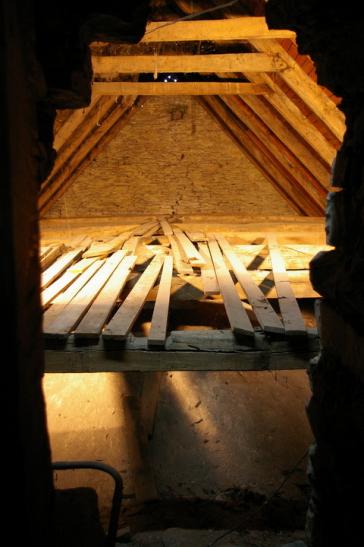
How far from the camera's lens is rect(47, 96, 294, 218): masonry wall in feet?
25.9

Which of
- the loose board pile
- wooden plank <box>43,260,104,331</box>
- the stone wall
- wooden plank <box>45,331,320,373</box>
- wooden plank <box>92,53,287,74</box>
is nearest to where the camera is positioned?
the stone wall

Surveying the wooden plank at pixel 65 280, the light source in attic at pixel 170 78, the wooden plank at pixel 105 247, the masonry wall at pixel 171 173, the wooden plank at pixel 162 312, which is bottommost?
the wooden plank at pixel 162 312

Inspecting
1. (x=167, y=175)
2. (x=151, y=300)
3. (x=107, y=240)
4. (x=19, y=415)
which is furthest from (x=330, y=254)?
(x=167, y=175)

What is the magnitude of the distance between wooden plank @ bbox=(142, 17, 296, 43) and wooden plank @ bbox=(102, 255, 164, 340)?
2.08 metres

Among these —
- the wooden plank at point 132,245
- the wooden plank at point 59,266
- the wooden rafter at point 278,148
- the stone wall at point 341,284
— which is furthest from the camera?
the wooden rafter at point 278,148

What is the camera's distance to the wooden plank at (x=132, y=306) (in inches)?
102

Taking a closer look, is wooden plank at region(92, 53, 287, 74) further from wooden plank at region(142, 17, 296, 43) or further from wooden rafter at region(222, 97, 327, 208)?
wooden rafter at region(222, 97, 327, 208)

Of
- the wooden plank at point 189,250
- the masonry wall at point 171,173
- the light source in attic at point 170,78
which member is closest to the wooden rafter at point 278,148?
the light source in attic at point 170,78

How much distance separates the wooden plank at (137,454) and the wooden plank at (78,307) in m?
1.59

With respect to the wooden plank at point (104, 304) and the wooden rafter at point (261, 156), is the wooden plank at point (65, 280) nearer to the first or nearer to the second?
the wooden plank at point (104, 304)

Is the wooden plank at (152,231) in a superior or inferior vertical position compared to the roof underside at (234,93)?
inferior

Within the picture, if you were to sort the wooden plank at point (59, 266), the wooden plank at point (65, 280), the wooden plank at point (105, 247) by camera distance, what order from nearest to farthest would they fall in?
the wooden plank at point (65, 280) → the wooden plank at point (59, 266) → the wooden plank at point (105, 247)

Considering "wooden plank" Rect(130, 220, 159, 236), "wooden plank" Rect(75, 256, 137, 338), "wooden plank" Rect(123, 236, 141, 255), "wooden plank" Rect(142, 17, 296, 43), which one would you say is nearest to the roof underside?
"wooden plank" Rect(142, 17, 296, 43)

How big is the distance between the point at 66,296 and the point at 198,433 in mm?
2027
